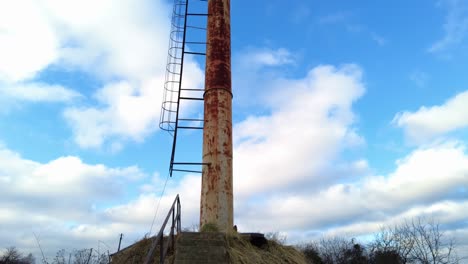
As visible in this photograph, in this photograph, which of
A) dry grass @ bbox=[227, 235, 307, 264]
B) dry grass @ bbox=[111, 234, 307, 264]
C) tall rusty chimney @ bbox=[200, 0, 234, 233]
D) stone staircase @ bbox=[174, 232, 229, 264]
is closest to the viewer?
stone staircase @ bbox=[174, 232, 229, 264]

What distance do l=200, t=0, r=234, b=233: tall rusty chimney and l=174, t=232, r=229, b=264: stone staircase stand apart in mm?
1602

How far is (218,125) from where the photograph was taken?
10906 millimetres

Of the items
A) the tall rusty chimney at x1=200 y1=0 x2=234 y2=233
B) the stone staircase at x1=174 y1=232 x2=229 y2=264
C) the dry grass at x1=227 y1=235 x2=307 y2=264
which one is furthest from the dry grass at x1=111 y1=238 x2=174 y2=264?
the dry grass at x1=227 y1=235 x2=307 y2=264

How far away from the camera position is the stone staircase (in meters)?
7.59

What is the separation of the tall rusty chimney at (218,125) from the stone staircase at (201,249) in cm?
160

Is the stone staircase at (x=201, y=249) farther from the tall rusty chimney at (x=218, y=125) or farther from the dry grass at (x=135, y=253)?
the tall rusty chimney at (x=218, y=125)

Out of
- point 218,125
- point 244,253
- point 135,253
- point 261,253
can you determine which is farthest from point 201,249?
point 218,125

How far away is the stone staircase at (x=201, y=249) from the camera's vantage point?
7.59 metres

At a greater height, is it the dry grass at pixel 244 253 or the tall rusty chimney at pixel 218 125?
the tall rusty chimney at pixel 218 125

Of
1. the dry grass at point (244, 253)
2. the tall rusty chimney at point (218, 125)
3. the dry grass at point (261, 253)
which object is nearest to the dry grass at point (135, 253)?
the dry grass at point (244, 253)

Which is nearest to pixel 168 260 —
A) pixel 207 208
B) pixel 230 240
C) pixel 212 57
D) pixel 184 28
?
pixel 230 240

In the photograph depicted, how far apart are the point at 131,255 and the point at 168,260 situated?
168 centimetres

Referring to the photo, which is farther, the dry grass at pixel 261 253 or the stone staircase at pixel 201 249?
the dry grass at pixel 261 253

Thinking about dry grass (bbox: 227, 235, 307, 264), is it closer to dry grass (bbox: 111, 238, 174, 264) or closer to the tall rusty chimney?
the tall rusty chimney
